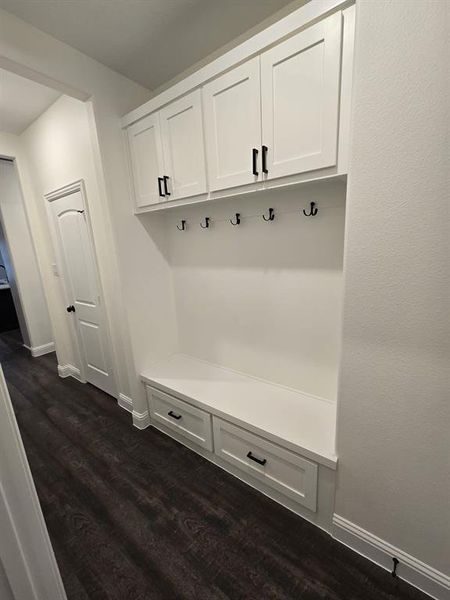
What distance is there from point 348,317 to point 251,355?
41.3 inches

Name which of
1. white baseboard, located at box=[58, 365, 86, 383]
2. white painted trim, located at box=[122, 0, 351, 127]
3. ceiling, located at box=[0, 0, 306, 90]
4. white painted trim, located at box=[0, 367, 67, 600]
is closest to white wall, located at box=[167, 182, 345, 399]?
white painted trim, located at box=[122, 0, 351, 127]

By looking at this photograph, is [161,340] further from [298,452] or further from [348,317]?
[348,317]

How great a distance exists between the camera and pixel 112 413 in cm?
255

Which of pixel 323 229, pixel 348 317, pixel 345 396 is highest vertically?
pixel 323 229

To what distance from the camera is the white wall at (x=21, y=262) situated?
3.49 meters

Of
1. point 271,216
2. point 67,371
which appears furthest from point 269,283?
point 67,371

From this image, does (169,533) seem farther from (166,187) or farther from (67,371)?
(67,371)

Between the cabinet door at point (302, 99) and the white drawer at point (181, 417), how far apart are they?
5.31 ft

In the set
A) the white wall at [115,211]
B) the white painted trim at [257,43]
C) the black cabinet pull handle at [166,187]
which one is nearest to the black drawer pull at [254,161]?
the white painted trim at [257,43]

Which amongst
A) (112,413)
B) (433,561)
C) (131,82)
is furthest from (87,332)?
(433,561)

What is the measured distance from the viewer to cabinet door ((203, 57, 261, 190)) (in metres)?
1.37

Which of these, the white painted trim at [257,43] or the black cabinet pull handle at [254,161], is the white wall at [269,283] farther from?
the white painted trim at [257,43]

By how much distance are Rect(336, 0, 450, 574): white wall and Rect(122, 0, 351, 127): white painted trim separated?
239 mm

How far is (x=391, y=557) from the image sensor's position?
124 cm
